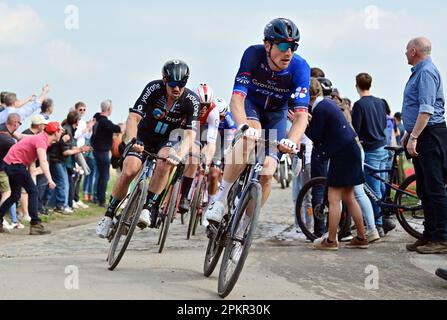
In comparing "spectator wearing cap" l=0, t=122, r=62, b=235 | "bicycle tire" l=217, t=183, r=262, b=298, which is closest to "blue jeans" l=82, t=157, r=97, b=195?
"spectator wearing cap" l=0, t=122, r=62, b=235

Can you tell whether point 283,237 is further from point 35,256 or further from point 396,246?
point 35,256

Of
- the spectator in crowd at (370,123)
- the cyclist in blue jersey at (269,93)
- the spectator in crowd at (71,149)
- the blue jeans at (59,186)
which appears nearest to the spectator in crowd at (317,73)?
the spectator in crowd at (370,123)

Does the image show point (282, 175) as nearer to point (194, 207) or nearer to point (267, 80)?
point (194, 207)

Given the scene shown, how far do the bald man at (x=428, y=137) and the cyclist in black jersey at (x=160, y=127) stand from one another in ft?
8.57

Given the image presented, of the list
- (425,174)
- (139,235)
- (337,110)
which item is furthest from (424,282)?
(139,235)

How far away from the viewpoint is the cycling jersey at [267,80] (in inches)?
288

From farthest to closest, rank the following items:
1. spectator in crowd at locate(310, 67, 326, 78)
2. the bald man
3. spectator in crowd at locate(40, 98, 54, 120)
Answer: spectator in crowd at locate(40, 98, 54, 120)
spectator in crowd at locate(310, 67, 326, 78)
the bald man

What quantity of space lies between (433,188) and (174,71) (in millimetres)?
3379

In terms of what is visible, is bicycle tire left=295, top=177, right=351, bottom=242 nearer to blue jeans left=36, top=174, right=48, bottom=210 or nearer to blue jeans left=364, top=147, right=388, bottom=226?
blue jeans left=364, top=147, right=388, bottom=226

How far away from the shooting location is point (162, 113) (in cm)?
885

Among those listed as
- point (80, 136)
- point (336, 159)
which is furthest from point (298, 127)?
point (80, 136)

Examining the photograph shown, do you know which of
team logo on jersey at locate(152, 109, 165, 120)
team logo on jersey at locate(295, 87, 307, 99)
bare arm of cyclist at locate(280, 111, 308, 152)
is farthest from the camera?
team logo on jersey at locate(152, 109, 165, 120)

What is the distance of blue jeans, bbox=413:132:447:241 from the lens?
9.05 metres

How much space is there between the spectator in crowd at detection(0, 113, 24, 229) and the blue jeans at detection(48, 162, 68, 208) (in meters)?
2.28
